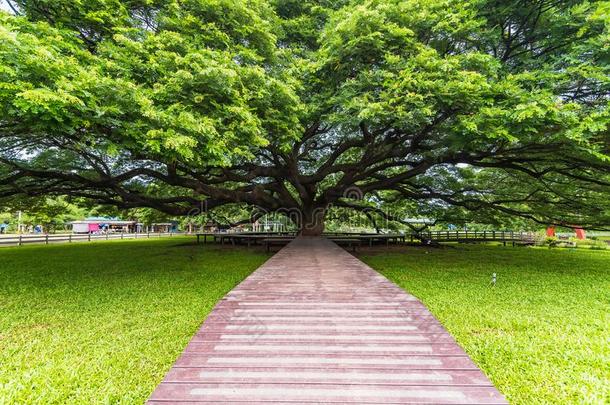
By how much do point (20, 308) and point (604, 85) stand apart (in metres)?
11.5

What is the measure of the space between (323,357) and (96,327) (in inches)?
152

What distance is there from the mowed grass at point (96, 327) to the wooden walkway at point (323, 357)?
1106mm

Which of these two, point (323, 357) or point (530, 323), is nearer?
point (323, 357)

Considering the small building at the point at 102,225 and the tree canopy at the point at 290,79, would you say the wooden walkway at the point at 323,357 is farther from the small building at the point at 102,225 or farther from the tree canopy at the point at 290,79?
the small building at the point at 102,225

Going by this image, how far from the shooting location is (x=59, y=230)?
40.0m

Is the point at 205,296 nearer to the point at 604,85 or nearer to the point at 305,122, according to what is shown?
the point at 305,122

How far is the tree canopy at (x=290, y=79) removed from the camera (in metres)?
4.76

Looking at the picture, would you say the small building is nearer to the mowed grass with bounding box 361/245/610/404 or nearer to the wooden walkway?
the mowed grass with bounding box 361/245/610/404

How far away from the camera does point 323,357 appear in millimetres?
2332

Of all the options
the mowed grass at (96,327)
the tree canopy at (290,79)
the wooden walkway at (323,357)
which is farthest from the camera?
the tree canopy at (290,79)

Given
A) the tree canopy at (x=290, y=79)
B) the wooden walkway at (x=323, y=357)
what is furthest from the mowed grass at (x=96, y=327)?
the tree canopy at (x=290, y=79)

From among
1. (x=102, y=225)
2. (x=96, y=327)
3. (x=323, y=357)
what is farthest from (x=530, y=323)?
(x=102, y=225)

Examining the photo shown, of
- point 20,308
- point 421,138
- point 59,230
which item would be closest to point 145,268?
point 20,308

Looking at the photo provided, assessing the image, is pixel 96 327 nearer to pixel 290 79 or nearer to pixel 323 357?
pixel 323 357
